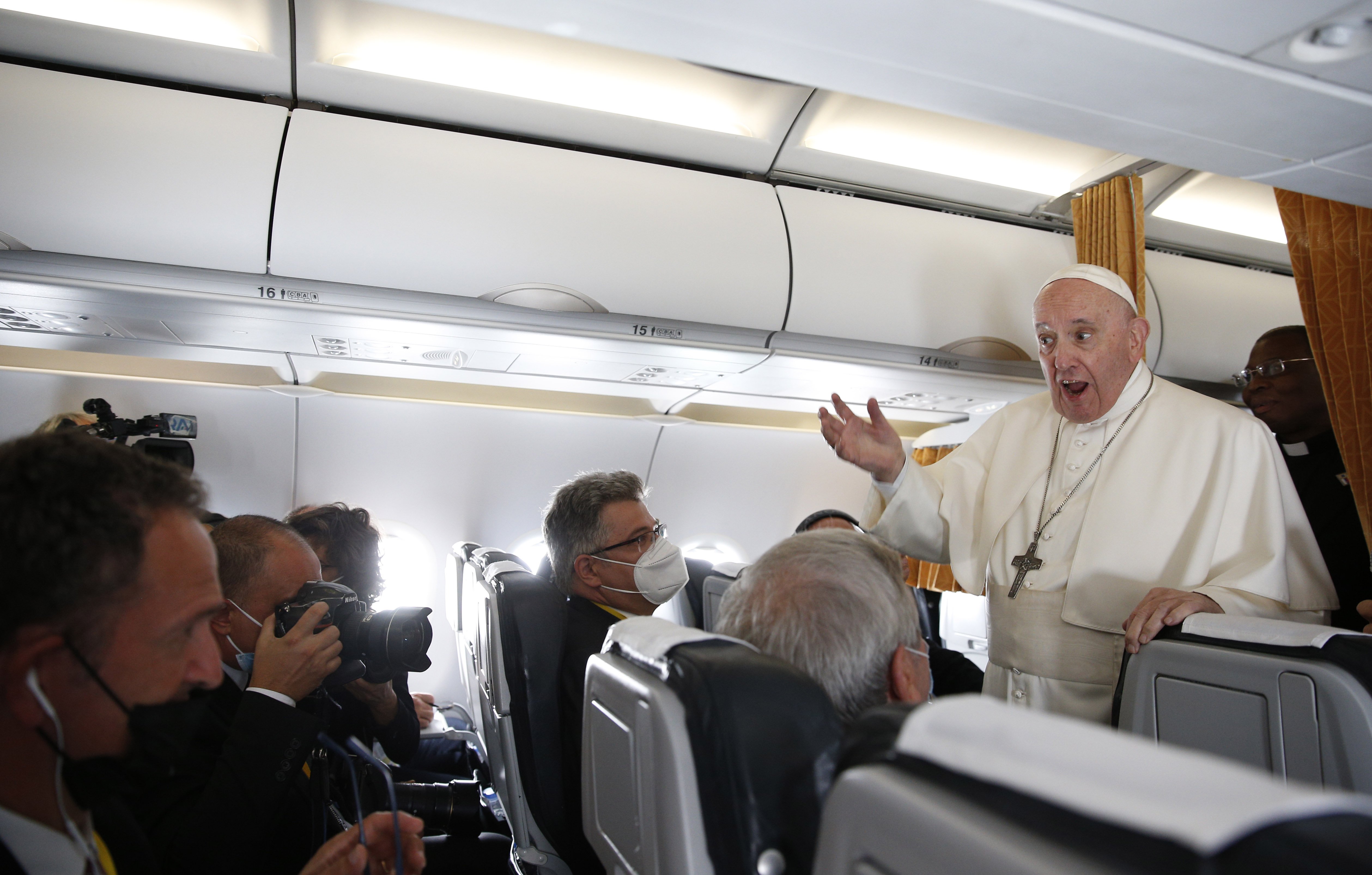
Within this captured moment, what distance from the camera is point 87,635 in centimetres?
98

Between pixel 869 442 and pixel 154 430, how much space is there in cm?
376

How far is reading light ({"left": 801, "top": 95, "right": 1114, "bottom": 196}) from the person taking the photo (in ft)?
10.9

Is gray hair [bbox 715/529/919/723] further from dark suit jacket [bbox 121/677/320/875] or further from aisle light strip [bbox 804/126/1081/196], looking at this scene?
aisle light strip [bbox 804/126/1081/196]

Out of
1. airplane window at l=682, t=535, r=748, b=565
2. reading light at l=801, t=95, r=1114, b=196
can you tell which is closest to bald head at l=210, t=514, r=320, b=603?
reading light at l=801, t=95, r=1114, b=196

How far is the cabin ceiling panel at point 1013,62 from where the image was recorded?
5.11 ft

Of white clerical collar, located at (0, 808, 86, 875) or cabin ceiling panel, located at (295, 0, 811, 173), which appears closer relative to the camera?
white clerical collar, located at (0, 808, 86, 875)

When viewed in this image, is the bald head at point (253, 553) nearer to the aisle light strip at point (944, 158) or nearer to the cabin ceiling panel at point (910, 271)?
the cabin ceiling panel at point (910, 271)

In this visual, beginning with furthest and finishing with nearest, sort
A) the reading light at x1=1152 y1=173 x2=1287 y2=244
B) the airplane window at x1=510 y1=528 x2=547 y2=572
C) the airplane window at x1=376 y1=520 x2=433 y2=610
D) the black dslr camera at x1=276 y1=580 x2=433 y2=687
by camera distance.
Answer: the airplane window at x1=510 y1=528 x2=547 y2=572 < the airplane window at x1=376 y1=520 x2=433 y2=610 < the reading light at x1=1152 y1=173 x2=1287 y2=244 < the black dslr camera at x1=276 y1=580 x2=433 y2=687

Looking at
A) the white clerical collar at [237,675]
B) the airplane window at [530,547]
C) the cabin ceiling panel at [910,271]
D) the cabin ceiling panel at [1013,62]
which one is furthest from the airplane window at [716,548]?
the cabin ceiling panel at [1013,62]

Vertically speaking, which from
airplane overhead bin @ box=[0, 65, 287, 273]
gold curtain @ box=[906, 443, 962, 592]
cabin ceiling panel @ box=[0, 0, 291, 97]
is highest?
cabin ceiling panel @ box=[0, 0, 291, 97]

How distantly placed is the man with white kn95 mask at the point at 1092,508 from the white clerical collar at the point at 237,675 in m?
1.76

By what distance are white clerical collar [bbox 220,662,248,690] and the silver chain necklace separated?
215 centimetres

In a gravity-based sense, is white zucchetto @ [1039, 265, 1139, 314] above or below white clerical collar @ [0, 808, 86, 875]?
above

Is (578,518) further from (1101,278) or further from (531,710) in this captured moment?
(1101,278)
